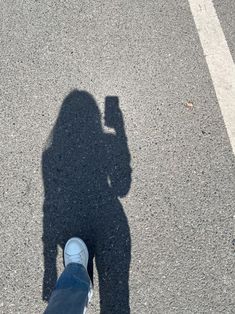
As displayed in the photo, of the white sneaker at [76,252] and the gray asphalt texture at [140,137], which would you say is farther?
the gray asphalt texture at [140,137]

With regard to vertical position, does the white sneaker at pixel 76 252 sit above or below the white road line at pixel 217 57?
below

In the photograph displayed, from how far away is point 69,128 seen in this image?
10.7 ft

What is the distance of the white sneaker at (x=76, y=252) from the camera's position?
283cm

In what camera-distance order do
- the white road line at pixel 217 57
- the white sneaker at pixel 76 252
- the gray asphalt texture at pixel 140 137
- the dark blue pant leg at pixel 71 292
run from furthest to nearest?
1. the white road line at pixel 217 57
2. the gray asphalt texture at pixel 140 137
3. the white sneaker at pixel 76 252
4. the dark blue pant leg at pixel 71 292

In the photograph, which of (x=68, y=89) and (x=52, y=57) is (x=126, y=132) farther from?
(x=52, y=57)

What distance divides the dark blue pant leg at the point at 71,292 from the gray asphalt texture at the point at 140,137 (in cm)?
23

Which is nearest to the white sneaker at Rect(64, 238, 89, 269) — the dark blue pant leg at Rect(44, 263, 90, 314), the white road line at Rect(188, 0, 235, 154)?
the dark blue pant leg at Rect(44, 263, 90, 314)

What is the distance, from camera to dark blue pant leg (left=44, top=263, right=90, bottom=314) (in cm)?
243

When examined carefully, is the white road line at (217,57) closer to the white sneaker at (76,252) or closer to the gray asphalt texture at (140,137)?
the gray asphalt texture at (140,137)

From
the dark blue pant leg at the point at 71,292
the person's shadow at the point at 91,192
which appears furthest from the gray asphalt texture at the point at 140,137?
the dark blue pant leg at the point at 71,292

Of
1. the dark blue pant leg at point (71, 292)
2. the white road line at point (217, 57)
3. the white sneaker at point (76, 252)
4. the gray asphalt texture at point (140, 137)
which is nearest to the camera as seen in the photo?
the dark blue pant leg at point (71, 292)

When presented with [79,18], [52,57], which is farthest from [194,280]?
[79,18]

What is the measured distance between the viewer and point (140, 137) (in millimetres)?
3260

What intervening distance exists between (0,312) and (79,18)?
8.11 ft
